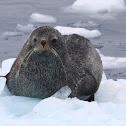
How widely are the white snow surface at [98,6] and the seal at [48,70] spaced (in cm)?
1193

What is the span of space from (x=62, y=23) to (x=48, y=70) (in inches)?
506

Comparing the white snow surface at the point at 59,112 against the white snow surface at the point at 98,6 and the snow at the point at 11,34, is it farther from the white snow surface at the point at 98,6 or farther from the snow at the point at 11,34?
the white snow surface at the point at 98,6

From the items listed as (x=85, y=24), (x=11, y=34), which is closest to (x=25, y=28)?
(x=11, y=34)

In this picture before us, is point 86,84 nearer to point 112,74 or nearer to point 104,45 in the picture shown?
point 112,74

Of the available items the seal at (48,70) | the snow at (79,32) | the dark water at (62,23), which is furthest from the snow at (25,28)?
the seal at (48,70)

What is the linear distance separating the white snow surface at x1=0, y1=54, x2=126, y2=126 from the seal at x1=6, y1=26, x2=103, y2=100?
0.18 metres

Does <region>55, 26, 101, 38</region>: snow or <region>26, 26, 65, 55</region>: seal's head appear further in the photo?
<region>55, 26, 101, 38</region>: snow

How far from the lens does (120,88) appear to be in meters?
7.81

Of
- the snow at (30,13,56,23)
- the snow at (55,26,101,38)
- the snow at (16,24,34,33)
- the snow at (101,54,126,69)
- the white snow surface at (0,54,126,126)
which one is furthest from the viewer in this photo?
the snow at (30,13,56,23)

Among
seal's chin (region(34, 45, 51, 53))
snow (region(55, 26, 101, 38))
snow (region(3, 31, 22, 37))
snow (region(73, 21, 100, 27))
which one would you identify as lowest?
snow (region(73, 21, 100, 27))

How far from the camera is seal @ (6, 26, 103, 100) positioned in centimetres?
641

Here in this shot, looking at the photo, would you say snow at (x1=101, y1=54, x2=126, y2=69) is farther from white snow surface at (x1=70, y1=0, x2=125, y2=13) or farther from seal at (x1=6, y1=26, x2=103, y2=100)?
seal at (x1=6, y1=26, x2=103, y2=100)

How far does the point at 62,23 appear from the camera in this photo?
19375 millimetres

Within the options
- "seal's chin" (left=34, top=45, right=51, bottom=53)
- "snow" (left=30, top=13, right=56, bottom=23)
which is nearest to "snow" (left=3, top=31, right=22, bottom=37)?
"snow" (left=30, top=13, right=56, bottom=23)
